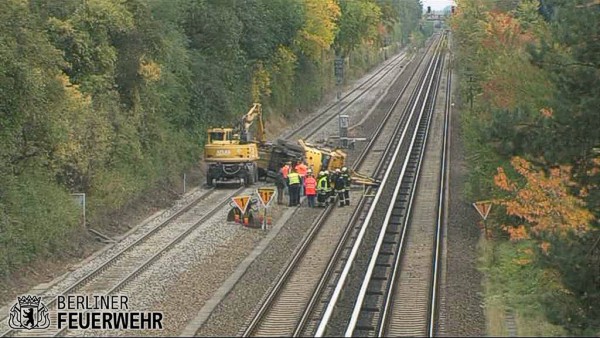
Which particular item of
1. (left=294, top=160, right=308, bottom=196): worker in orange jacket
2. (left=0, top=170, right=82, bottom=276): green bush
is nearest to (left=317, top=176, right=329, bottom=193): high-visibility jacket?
(left=294, top=160, right=308, bottom=196): worker in orange jacket

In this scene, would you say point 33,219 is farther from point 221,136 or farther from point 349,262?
point 221,136

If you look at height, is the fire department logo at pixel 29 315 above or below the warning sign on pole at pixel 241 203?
below

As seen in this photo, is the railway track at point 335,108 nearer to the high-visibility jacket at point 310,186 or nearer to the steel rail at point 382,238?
the steel rail at point 382,238

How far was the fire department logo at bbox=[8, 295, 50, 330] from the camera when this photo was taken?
1844 cm

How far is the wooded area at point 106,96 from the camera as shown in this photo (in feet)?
78.0

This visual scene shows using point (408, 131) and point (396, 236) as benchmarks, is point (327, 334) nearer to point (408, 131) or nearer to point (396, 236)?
point (396, 236)

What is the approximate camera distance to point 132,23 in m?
32.0

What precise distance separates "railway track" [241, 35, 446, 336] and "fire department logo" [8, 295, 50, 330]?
412 cm

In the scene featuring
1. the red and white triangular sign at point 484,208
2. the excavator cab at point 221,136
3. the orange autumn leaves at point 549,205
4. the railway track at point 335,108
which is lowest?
the railway track at point 335,108

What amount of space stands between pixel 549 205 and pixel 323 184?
11.1 m

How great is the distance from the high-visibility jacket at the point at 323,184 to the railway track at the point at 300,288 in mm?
1451

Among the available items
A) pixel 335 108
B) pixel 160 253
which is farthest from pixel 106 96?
pixel 335 108

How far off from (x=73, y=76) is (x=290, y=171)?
831 cm

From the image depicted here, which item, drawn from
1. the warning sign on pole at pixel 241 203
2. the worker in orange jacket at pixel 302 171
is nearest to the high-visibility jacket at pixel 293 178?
the worker in orange jacket at pixel 302 171
